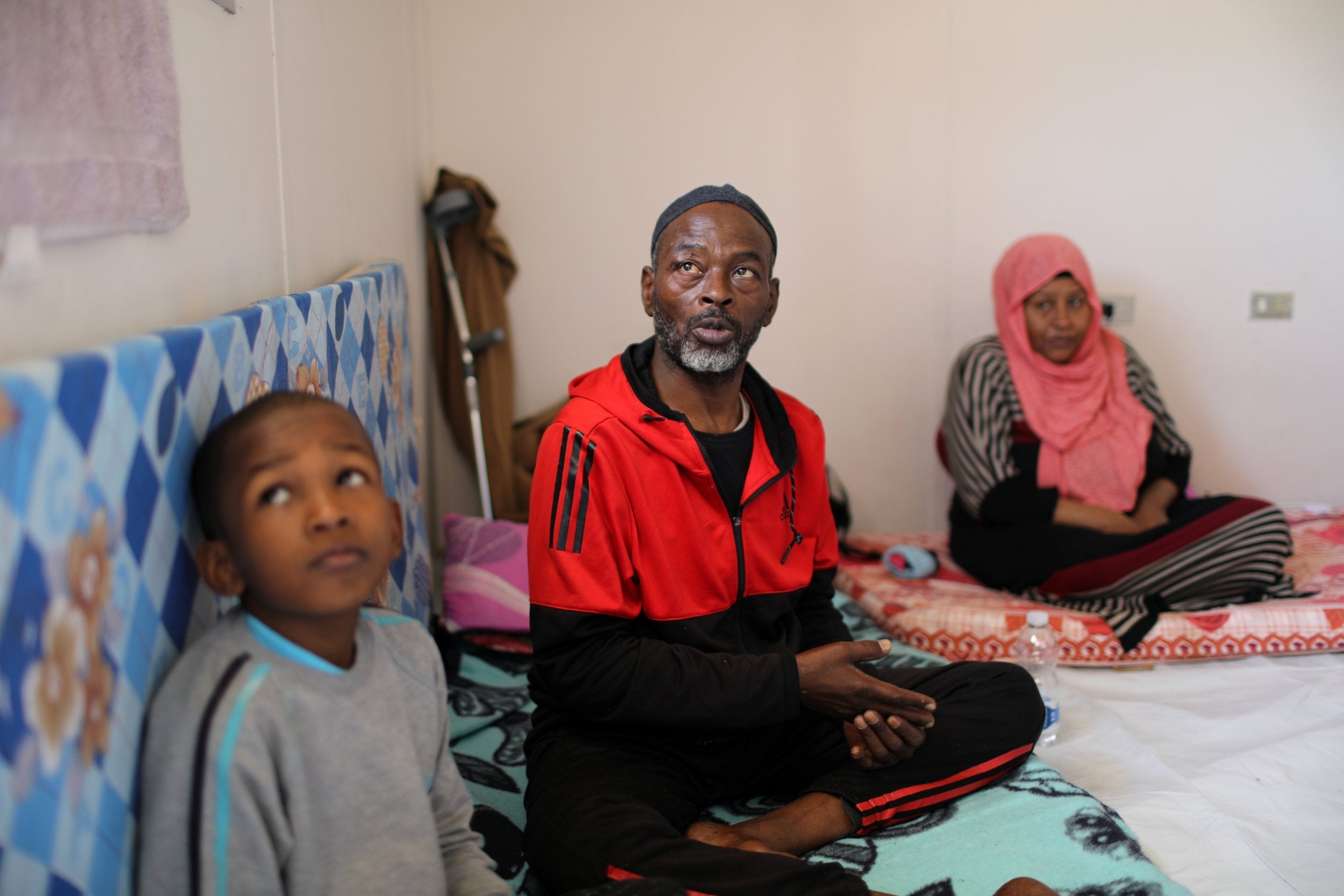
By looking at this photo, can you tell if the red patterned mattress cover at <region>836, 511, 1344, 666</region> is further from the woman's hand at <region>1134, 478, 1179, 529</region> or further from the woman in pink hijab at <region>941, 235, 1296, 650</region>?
the woman's hand at <region>1134, 478, 1179, 529</region>

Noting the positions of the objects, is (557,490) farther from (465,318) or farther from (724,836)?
(465,318)

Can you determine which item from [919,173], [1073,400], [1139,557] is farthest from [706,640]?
[919,173]

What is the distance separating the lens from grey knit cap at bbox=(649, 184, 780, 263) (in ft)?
5.86

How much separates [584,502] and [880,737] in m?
0.58

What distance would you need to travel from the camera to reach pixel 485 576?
2.57 m

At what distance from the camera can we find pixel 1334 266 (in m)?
3.65

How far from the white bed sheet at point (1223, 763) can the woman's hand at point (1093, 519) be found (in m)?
0.53

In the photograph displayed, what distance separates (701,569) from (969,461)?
1647 millimetres

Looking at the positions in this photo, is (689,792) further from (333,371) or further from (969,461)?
(969,461)

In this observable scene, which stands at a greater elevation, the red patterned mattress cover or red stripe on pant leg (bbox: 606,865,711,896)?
red stripe on pant leg (bbox: 606,865,711,896)

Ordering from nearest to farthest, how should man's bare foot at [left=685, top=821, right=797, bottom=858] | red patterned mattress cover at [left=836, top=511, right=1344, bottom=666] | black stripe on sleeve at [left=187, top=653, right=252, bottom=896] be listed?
black stripe on sleeve at [left=187, top=653, right=252, bottom=896]
man's bare foot at [left=685, top=821, right=797, bottom=858]
red patterned mattress cover at [left=836, top=511, right=1344, bottom=666]

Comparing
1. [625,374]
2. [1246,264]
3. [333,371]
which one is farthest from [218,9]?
[1246,264]

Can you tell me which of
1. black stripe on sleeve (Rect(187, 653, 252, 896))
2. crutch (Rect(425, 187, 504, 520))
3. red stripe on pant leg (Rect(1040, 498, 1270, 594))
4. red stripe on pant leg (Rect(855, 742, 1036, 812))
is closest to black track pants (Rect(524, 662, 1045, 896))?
red stripe on pant leg (Rect(855, 742, 1036, 812))

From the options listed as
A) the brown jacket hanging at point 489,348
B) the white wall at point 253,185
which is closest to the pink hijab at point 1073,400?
the brown jacket hanging at point 489,348
